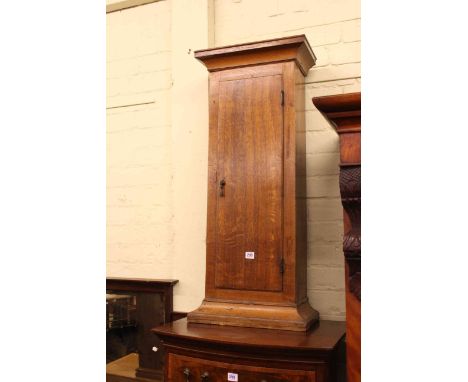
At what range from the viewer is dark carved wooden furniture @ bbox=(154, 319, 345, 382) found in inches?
67.3

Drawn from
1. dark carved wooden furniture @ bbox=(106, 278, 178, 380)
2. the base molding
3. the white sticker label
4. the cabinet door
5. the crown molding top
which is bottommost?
dark carved wooden furniture @ bbox=(106, 278, 178, 380)

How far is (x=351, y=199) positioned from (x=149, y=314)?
1634 millimetres

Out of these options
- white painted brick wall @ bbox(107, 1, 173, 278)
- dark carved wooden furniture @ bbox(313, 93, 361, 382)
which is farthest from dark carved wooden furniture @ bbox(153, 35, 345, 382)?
white painted brick wall @ bbox(107, 1, 173, 278)

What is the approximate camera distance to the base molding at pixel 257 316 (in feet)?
6.45

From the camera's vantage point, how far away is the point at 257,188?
2104mm

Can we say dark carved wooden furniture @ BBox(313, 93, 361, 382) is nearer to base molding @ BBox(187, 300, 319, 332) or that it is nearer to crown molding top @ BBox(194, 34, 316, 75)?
base molding @ BBox(187, 300, 319, 332)

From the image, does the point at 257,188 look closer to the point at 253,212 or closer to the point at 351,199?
the point at 253,212

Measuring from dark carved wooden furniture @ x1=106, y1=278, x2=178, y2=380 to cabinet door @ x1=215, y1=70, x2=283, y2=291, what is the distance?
0.61 meters

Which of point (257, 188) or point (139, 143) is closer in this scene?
point (257, 188)

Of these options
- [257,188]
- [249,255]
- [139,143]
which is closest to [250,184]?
[257,188]

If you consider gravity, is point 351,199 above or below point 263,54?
below

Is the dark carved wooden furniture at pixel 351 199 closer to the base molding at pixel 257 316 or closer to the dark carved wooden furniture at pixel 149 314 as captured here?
the base molding at pixel 257 316
